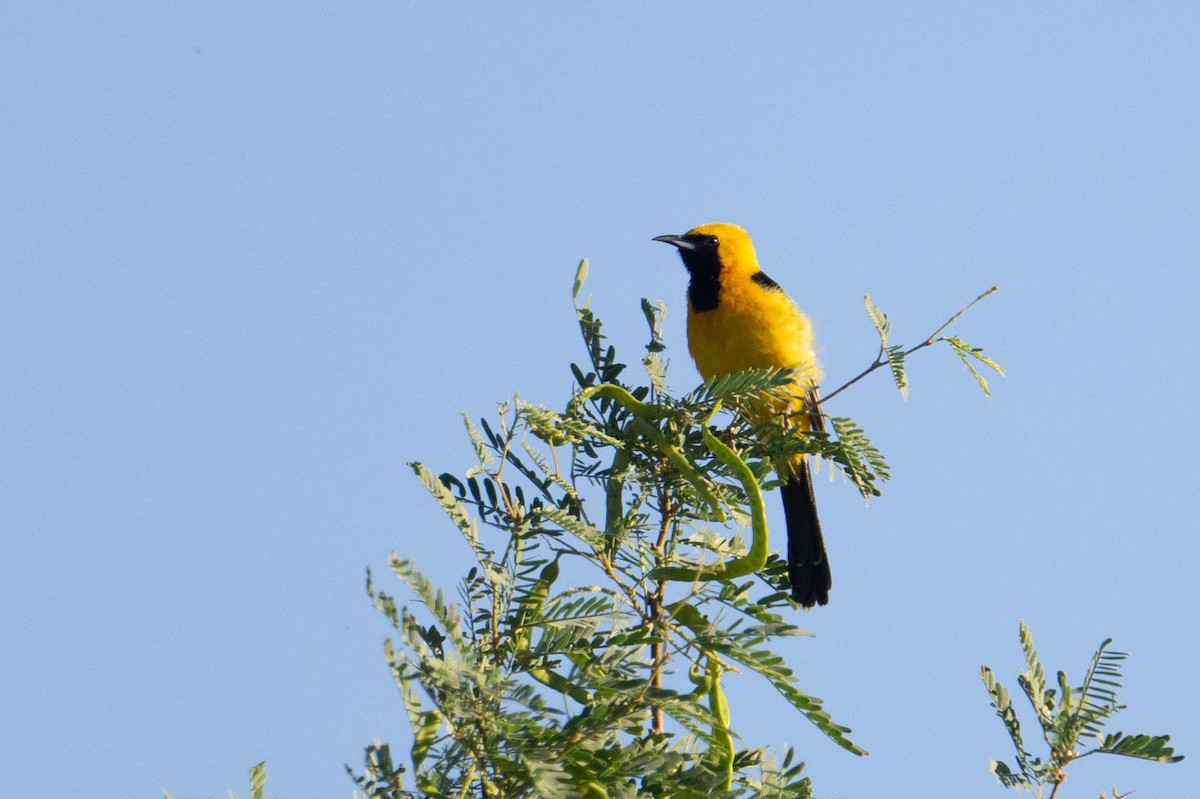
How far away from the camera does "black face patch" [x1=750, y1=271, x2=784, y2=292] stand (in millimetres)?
4959

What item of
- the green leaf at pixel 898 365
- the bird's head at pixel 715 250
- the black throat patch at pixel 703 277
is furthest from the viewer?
the bird's head at pixel 715 250

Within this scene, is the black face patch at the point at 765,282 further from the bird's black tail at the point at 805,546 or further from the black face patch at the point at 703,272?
the bird's black tail at the point at 805,546

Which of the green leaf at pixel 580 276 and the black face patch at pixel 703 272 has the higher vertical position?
the black face patch at pixel 703 272

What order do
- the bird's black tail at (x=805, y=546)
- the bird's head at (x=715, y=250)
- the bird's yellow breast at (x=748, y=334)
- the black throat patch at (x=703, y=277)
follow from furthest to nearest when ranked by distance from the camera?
the bird's head at (x=715, y=250) < the black throat patch at (x=703, y=277) < the bird's yellow breast at (x=748, y=334) < the bird's black tail at (x=805, y=546)

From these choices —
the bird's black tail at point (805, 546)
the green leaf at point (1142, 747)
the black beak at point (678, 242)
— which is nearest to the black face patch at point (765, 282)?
the black beak at point (678, 242)

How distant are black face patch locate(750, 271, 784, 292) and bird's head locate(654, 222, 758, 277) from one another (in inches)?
1.7

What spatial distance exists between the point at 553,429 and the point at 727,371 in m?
2.33

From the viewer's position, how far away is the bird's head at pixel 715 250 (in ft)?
16.9

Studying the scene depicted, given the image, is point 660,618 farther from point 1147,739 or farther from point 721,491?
point 1147,739

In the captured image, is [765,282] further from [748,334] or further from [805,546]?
[805,546]

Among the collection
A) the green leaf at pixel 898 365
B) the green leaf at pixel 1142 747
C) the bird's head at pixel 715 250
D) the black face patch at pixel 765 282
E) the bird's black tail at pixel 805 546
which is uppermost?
the bird's head at pixel 715 250

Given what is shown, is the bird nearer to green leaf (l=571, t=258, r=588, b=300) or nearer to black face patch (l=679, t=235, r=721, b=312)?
black face patch (l=679, t=235, r=721, b=312)

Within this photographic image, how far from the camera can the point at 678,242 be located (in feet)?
17.3

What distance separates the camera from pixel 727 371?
4.66m
